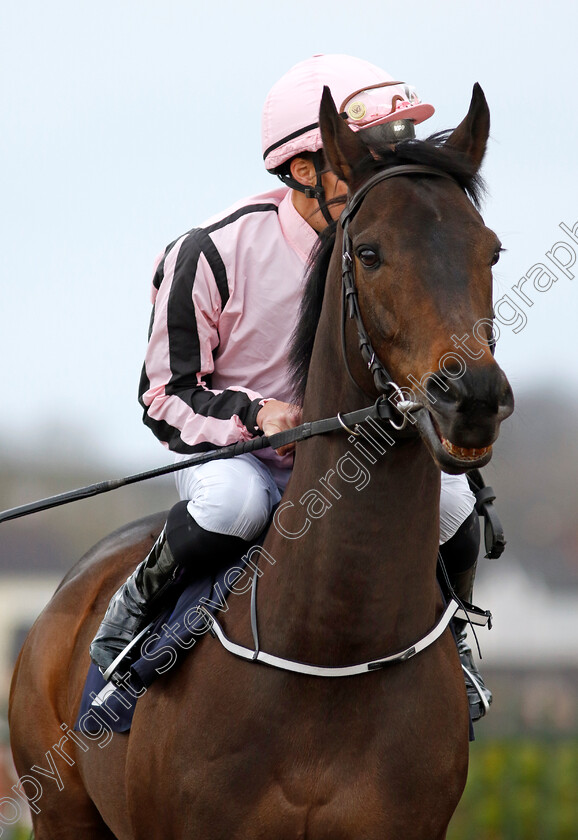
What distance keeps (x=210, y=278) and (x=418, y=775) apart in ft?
5.49

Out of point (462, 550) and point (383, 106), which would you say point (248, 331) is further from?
point (462, 550)

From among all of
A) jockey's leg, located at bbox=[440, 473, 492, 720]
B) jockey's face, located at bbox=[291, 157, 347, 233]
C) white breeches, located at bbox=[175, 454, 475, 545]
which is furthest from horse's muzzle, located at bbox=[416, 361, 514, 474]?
jockey's face, located at bbox=[291, 157, 347, 233]

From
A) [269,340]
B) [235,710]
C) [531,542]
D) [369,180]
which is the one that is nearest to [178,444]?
[269,340]

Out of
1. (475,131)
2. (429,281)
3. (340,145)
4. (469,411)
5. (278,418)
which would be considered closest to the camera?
(469,411)

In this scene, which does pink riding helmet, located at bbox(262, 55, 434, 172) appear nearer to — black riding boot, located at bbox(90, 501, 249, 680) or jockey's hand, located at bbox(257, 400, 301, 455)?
jockey's hand, located at bbox(257, 400, 301, 455)

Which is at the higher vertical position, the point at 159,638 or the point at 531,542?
the point at 159,638

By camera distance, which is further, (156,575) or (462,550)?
(462,550)

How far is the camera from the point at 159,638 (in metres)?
3.00

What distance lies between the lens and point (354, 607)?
2549 mm

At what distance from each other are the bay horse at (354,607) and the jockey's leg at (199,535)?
0.55ft

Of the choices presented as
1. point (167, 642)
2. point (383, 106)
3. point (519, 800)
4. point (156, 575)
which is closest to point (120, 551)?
point (156, 575)

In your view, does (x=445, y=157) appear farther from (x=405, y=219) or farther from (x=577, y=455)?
(x=577, y=455)

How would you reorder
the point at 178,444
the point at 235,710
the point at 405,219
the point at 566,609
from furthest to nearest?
the point at 566,609, the point at 178,444, the point at 235,710, the point at 405,219

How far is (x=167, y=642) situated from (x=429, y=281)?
1399 mm
